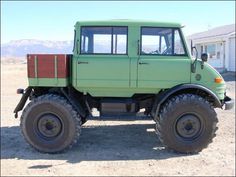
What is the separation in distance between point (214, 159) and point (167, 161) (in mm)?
867

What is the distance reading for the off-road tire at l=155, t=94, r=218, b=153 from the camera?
7.91 m

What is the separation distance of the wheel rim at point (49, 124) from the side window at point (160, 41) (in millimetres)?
2131

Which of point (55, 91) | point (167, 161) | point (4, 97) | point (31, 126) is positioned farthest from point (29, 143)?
point (4, 97)

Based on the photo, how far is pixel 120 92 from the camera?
27.0 ft

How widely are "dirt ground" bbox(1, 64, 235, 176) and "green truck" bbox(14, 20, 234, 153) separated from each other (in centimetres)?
33

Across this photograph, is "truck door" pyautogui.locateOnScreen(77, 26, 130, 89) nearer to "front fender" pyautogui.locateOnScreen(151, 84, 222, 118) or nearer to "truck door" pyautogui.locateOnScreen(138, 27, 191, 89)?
"truck door" pyautogui.locateOnScreen(138, 27, 191, 89)

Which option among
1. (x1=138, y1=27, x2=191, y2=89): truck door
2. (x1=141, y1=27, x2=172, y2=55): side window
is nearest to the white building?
(x1=141, y1=27, x2=172, y2=55): side window

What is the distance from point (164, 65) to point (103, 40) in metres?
1.33

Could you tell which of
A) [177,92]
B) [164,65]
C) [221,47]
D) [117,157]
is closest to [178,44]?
[164,65]

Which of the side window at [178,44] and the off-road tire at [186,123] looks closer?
the off-road tire at [186,123]

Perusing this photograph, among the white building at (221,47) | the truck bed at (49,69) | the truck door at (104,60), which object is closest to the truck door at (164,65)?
the truck door at (104,60)

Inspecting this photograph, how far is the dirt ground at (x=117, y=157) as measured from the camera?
691 centimetres

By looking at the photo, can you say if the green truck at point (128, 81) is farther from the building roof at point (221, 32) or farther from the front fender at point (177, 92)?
the building roof at point (221, 32)

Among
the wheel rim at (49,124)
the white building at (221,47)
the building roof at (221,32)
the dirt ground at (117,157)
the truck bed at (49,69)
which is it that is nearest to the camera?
the dirt ground at (117,157)
